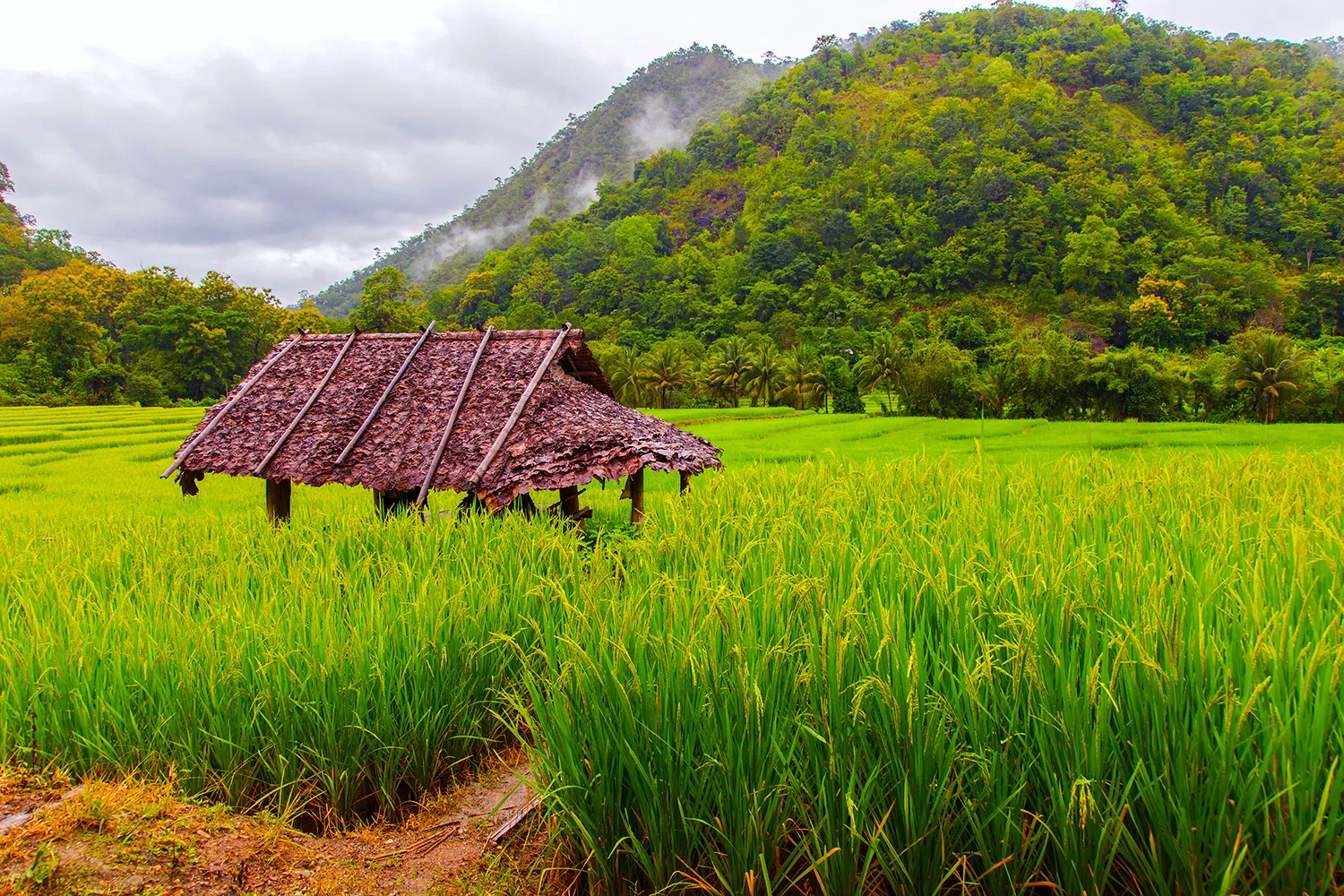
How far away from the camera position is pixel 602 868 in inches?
73.9

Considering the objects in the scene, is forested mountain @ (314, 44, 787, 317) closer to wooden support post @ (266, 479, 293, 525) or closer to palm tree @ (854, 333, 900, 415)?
palm tree @ (854, 333, 900, 415)

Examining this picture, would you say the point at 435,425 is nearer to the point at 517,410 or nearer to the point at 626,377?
the point at 517,410

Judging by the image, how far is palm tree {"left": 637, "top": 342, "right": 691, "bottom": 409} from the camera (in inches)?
1404

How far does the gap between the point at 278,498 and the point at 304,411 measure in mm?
983

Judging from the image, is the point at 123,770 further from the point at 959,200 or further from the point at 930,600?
the point at 959,200

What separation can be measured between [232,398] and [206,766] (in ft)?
19.5

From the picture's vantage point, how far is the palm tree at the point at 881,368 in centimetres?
3038

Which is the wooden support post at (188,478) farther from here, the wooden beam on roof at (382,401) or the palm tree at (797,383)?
the palm tree at (797,383)

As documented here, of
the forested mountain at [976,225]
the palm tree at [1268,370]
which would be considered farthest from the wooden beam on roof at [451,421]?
the palm tree at [1268,370]

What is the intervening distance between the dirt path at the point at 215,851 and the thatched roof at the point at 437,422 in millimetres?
3375

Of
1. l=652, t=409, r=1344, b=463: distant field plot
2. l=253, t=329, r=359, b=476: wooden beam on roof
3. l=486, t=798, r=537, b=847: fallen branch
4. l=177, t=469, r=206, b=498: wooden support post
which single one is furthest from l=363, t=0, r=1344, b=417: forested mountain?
l=486, t=798, r=537, b=847: fallen branch

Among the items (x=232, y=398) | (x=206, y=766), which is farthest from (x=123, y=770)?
(x=232, y=398)

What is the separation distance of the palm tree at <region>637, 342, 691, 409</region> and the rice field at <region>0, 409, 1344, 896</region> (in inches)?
1225

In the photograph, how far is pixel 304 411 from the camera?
6863 mm
